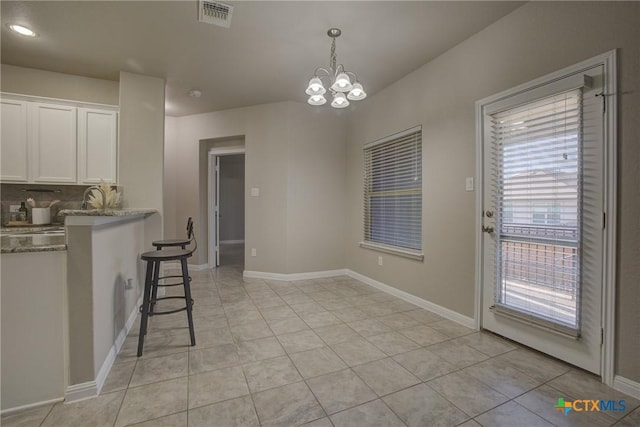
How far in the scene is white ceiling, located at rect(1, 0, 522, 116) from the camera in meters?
2.24

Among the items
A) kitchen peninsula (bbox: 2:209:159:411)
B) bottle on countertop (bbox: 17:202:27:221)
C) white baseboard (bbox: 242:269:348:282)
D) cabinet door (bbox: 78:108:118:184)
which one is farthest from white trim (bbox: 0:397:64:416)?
white baseboard (bbox: 242:269:348:282)

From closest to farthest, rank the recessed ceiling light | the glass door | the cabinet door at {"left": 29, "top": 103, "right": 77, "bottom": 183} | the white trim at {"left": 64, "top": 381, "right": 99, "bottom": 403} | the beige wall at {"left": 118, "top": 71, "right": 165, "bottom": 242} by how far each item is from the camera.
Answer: the white trim at {"left": 64, "top": 381, "right": 99, "bottom": 403} < the glass door < the recessed ceiling light < the cabinet door at {"left": 29, "top": 103, "right": 77, "bottom": 183} < the beige wall at {"left": 118, "top": 71, "right": 165, "bottom": 242}

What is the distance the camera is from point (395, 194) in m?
3.67

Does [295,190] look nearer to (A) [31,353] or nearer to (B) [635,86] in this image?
(A) [31,353]

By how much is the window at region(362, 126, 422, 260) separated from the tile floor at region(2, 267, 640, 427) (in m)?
1.04

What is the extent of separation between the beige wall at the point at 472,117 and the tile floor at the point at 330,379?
0.46 metres

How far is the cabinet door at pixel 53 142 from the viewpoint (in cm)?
303

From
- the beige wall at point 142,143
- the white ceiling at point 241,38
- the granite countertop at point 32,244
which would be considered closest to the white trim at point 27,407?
the granite countertop at point 32,244

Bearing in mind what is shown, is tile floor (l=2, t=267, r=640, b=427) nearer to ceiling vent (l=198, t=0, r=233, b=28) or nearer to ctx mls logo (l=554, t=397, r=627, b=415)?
ctx mls logo (l=554, t=397, r=627, b=415)

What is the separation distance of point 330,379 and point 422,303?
1696 mm

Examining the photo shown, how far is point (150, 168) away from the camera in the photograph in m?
3.42

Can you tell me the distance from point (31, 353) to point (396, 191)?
348 centimetres

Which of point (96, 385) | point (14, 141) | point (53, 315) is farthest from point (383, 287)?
point (14, 141)

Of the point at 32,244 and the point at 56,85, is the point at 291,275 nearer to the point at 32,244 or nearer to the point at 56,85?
the point at 32,244
